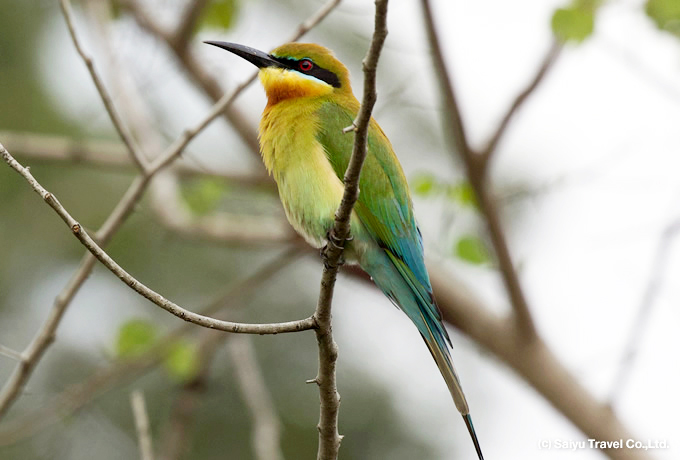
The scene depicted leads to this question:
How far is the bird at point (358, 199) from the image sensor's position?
2.88 meters

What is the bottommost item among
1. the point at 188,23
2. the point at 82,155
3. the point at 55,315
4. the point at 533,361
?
the point at 55,315

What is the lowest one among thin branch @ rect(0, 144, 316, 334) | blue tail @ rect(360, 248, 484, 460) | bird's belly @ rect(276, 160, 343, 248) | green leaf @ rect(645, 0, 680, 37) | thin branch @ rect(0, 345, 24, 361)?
thin branch @ rect(0, 144, 316, 334)

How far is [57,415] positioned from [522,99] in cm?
261

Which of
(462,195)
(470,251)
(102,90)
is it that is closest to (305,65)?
(102,90)

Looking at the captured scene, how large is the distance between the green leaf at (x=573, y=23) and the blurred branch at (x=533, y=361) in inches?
60.7

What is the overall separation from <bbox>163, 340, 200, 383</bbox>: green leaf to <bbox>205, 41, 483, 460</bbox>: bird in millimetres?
1395

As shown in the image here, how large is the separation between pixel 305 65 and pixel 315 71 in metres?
0.05

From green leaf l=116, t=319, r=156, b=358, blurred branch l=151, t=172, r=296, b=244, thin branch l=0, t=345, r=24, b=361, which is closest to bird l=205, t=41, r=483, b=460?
thin branch l=0, t=345, r=24, b=361

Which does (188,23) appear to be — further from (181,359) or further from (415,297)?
(415,297)

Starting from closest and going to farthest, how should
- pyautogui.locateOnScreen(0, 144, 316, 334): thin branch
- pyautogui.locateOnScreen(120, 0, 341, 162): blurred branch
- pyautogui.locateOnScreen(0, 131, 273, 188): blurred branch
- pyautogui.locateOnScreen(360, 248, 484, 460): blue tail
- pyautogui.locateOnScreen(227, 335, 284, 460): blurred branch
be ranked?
pyautogui.locateOnScreen(0, 144, 316, 334): thin branch → pyautogui.locateOnScreen(360, 248, 484, 460): blue tail → pyautogui.locateOnScreen(227, 335, 284, 460): blurred branch → pyautogui.locateOnScreen(0, 131, 273, 188): blurred branch → pyautogui.locateOnScreen(120, 0, 341, 162): blurred branch

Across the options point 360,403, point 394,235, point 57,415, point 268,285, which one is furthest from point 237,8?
point 360,403

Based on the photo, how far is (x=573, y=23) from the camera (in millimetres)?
3180

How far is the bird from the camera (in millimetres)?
2881

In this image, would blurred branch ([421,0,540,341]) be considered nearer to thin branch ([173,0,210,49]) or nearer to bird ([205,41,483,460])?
bird ([205,41,483,460])
